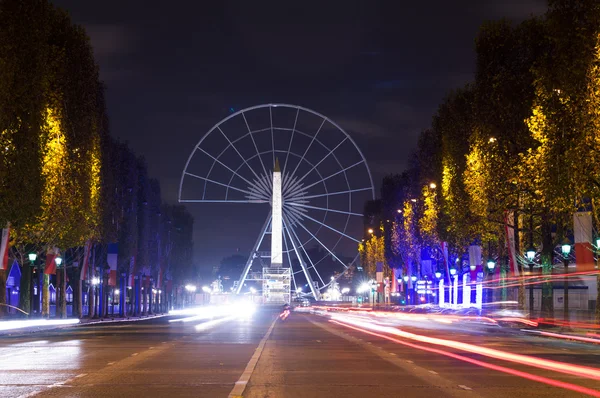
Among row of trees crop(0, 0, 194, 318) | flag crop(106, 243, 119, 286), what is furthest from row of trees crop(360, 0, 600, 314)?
flag crop(106, 243, 119, 286)

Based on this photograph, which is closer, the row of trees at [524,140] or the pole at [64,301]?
the row of trees at [524,140]

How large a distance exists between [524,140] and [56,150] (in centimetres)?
2927

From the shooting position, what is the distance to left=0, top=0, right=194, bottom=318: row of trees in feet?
170

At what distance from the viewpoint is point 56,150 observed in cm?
6044

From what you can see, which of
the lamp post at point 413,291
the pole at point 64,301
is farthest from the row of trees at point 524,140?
the pole at point 64,301

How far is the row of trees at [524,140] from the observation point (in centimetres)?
4312

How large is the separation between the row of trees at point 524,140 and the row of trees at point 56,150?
2684 cm

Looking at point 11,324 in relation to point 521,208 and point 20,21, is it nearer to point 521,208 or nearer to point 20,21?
point 20,21

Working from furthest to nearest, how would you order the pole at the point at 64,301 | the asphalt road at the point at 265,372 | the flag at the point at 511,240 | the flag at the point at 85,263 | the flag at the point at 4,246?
1. the flag at the point at 85,263
2. the pole at the point at 64,301
3. the flag at the point at 511,240
4. the flag at the point at 4,246
5. the asphalt road at the point at 265,372

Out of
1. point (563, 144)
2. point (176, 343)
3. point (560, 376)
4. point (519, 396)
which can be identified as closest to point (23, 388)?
point (519, 396)

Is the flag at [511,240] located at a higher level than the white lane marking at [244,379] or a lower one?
higher

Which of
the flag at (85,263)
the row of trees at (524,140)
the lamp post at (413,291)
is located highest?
the row of trees at (524,140)

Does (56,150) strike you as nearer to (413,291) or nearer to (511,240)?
(511,240)

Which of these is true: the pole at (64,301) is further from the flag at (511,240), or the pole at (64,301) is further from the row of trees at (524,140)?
the flag at (511,240)
